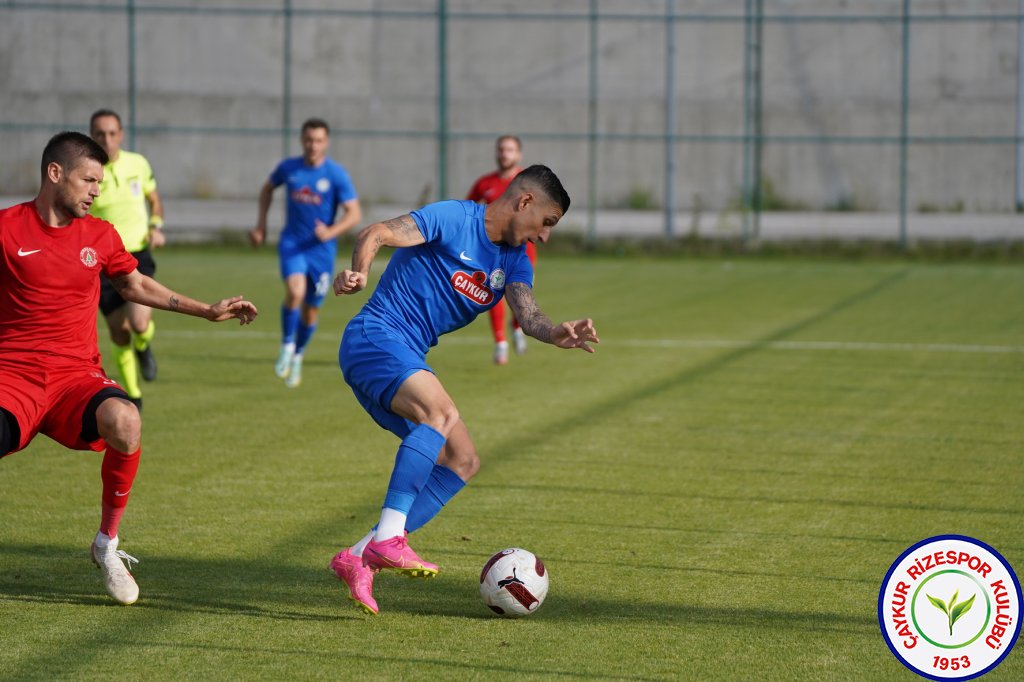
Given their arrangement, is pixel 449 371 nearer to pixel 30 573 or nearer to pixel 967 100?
pixel 30 573

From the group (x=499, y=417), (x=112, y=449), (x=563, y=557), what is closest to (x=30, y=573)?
(x=112, y=449)

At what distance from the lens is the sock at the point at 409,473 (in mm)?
5281

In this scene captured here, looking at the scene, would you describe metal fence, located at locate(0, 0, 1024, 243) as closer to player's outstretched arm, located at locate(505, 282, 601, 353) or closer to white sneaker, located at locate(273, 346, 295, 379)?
white sneaker, located at locate(273, 346, 295, 379)

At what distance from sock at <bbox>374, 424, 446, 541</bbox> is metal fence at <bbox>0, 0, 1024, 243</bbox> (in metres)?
28.8

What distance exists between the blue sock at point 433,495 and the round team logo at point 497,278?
30.4 inches

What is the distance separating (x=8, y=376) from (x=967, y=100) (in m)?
33.4

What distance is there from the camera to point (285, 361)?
1177cm

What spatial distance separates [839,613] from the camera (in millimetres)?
5344

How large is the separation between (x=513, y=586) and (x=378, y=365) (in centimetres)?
101

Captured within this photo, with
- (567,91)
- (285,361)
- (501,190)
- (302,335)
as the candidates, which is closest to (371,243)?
(285,361)

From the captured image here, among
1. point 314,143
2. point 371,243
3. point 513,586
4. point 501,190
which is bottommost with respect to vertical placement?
point 513,586

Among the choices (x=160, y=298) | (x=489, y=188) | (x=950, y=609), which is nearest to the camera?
(x=950, y=609)

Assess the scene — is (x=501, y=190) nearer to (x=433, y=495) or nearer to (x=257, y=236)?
(x=257, y=236)

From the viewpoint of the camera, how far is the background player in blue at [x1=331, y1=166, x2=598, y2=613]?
530cm
